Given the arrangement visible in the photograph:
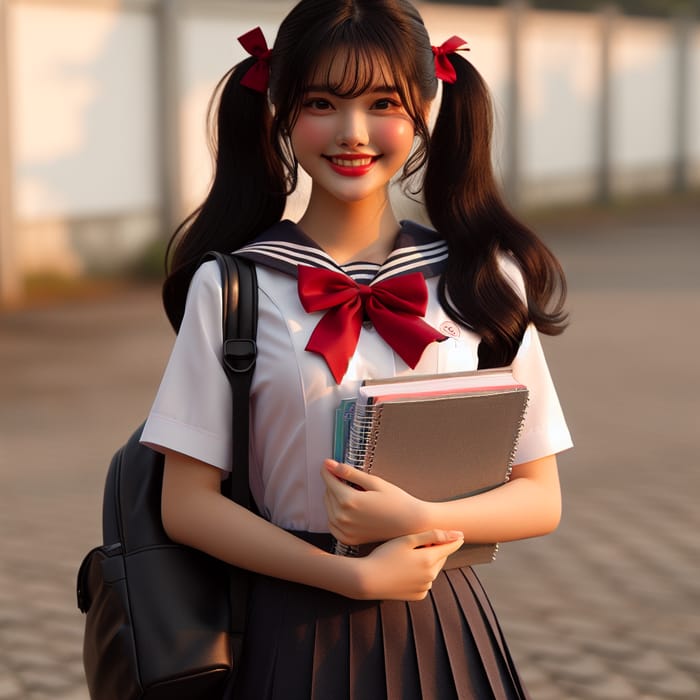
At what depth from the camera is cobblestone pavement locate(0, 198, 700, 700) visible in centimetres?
427

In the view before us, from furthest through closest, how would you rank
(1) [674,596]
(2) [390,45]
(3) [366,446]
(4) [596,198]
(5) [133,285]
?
1. (4) [596,198]
2. (5) [133,285]
3. (1) [674,596]
4. (2) [390,45]
5. (3) [366,446]

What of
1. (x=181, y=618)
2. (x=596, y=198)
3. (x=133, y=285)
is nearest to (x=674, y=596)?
(x=181, y=618)

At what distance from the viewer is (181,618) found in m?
1.97

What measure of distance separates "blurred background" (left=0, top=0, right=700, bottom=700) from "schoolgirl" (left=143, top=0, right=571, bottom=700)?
0.49 metres

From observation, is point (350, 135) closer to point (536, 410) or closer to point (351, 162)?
point (351, 162)

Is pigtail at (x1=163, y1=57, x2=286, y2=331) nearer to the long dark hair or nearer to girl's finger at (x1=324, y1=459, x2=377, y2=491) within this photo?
the long dark hair

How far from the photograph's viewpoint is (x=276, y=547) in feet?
6.41

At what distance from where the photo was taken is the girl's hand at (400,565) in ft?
6.29

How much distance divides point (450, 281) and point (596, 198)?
779 inches

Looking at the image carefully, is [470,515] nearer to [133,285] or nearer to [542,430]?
[542,430]

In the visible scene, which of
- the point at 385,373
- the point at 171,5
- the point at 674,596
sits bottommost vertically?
the point at 674,596

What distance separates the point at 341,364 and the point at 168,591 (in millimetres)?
393

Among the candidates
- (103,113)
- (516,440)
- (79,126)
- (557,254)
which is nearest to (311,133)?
(516,440)

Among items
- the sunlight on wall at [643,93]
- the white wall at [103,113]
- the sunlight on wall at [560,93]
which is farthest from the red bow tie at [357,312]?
the sunlight on wall at [643,93]
